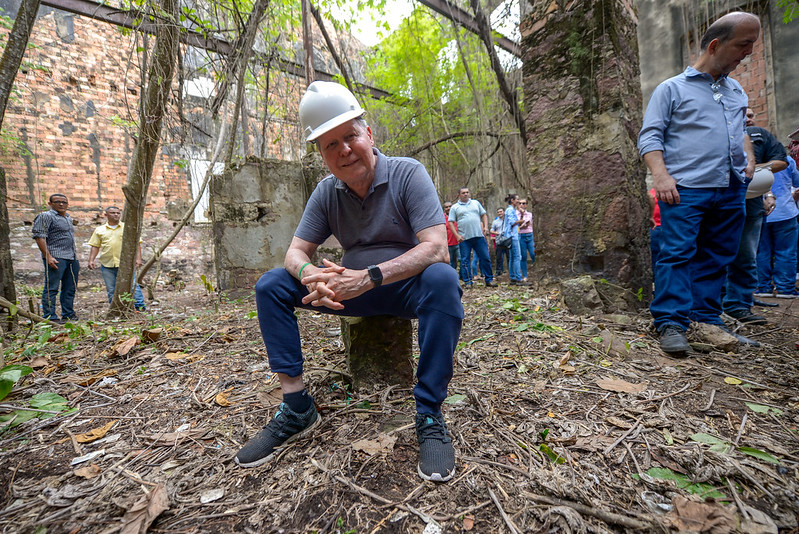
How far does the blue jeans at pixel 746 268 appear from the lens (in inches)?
119

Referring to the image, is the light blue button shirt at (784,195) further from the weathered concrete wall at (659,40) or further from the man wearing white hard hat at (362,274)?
the weathered concrete wall at (659,40)

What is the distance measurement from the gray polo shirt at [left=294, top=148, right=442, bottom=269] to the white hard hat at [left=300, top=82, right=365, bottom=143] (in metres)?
0.26

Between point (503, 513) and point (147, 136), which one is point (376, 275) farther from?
point (147, 136)

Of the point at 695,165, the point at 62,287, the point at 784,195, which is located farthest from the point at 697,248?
the point at 62,287

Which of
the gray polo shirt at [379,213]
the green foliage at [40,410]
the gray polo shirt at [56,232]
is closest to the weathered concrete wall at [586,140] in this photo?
the gray polo shirt at [379,213]

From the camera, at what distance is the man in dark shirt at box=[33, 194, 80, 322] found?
504 centimetres

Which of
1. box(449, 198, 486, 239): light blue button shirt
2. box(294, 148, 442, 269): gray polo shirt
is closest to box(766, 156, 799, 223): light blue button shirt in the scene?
box(449, 198, 486, 239): light blue button shirt

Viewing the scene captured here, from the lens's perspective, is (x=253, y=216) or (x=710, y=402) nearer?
(x=710, y=402)

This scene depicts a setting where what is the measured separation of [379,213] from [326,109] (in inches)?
20.2

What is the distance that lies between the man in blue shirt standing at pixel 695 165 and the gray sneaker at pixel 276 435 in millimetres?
2210

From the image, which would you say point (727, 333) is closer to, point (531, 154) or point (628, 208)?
point (628, 208)

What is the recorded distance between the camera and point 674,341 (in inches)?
89.8

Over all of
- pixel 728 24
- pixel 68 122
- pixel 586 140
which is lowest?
pixel 586 140

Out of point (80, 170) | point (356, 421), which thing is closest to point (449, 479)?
point (356, 421)
